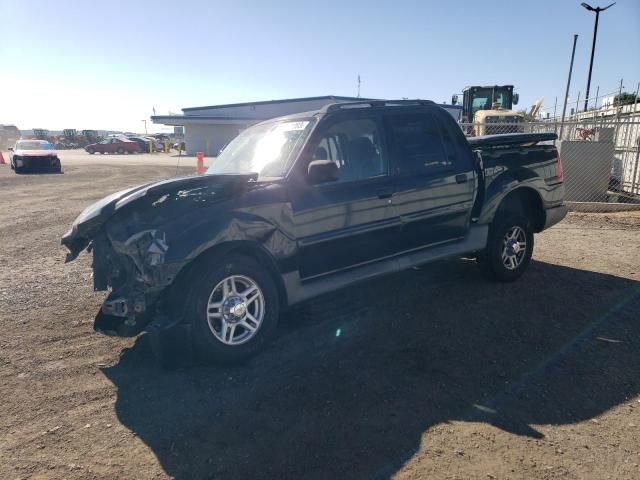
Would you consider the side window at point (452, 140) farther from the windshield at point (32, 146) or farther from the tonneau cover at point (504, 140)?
the windshield at point (32, 146)

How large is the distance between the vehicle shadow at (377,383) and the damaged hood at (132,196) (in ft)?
3.53

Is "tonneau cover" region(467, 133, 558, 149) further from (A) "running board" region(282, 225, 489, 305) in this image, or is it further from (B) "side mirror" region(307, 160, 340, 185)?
(B) "side mirror" region(307, 160, 340, 185)

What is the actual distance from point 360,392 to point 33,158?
2353 centimetres

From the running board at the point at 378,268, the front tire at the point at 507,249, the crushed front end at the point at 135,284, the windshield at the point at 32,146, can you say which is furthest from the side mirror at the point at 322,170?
the windshield at the point at 32,146

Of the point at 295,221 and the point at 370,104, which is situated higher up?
the point at 370,104

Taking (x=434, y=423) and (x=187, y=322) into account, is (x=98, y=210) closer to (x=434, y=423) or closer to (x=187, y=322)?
(x=187, y=322)

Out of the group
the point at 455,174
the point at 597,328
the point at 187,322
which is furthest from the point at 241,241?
the point at 597,328

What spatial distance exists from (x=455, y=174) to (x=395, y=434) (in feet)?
9.76

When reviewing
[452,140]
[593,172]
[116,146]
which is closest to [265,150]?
[452,140]

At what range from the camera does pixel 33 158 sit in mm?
21719

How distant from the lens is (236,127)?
44.4m

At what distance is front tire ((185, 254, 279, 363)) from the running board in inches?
7.8

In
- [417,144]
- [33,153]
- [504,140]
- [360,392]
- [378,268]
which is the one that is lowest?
[360,392]

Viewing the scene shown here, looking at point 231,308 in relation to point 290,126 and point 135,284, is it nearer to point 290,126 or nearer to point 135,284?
point 135,284
